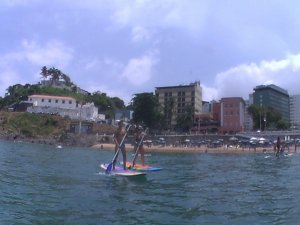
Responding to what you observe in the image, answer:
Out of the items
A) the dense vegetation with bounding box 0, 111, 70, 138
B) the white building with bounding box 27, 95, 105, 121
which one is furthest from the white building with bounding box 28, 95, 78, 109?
the dense vegetation with bounding box 0, 111, 70, 138

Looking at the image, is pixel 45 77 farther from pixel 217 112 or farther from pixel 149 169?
Result: pixel 149 169

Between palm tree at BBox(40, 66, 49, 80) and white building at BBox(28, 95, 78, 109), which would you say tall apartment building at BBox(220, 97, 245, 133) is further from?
palm tree at BBox(40, 66, 49, 80)

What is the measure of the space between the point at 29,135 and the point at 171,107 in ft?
195

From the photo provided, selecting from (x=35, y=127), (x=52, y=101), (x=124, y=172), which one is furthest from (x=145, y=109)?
(x=124, y=172)

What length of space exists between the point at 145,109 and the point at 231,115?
1607 inches

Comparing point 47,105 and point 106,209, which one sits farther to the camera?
point 47,105

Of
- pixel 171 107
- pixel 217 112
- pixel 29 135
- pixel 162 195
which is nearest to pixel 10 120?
pixel 29 135

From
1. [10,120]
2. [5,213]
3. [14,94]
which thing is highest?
[14,94]

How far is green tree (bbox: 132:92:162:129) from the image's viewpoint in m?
144

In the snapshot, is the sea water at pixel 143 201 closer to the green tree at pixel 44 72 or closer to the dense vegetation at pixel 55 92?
the dense vegetation at pixel 55 92

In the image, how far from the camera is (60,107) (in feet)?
520

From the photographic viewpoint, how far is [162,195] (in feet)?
63.1

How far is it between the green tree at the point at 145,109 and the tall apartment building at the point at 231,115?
3423cm

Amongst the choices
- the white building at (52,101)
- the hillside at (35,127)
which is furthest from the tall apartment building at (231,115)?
the white building at (52,101)
